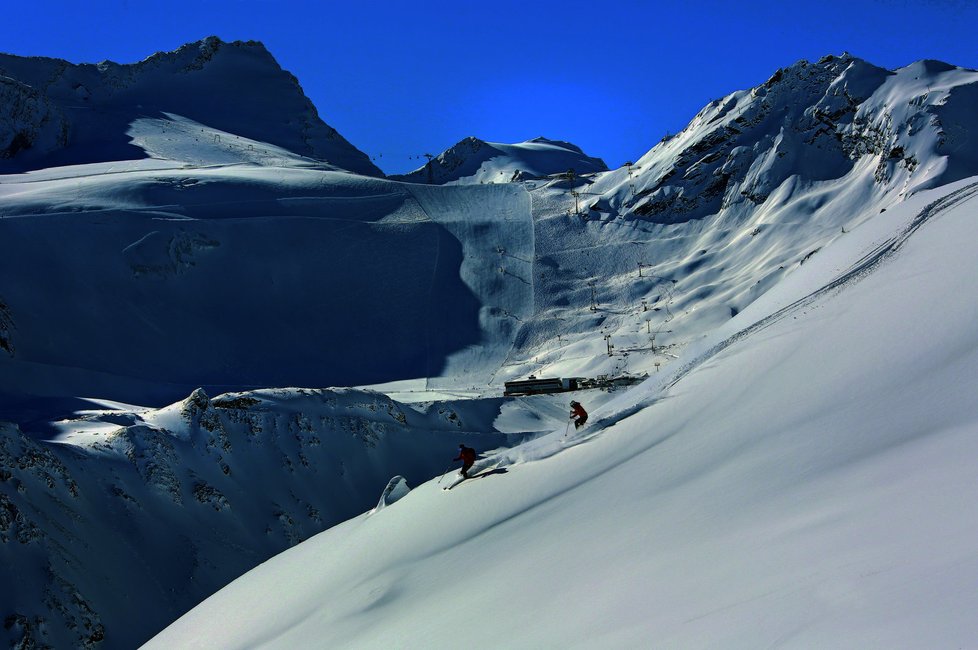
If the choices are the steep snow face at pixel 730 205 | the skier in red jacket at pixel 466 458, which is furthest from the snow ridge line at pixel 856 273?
the steep snow face at pixel 730 205

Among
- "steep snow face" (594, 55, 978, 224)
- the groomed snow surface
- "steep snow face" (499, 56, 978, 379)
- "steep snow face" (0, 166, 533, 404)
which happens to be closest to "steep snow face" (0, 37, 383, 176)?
"steep snow face" (0, 166, 533, 404)

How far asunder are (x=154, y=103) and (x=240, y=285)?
1871 inches

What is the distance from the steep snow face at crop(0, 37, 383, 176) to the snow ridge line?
69.8m

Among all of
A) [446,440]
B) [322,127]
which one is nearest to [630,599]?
[446,440]

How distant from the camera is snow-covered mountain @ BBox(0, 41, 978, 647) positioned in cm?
811

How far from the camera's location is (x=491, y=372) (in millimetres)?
48125

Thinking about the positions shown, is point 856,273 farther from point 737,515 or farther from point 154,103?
point 154,103

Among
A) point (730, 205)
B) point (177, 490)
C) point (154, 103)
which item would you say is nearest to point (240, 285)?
point (177, 490)

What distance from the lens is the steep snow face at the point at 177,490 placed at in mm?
23328

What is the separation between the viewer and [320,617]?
11.5 m

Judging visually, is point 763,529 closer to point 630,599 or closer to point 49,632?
point 630,599

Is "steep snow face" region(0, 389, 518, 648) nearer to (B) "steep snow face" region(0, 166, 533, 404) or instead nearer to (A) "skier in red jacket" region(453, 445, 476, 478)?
(A) "skier in red jacket" region(453, 445, 476, 478)

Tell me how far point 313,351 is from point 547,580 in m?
42.4

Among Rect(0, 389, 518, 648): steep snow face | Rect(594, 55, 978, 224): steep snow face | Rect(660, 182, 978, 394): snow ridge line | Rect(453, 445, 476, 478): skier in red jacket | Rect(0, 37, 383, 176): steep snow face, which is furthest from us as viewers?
Rect(0, 37, 383, 176): steep snow face
